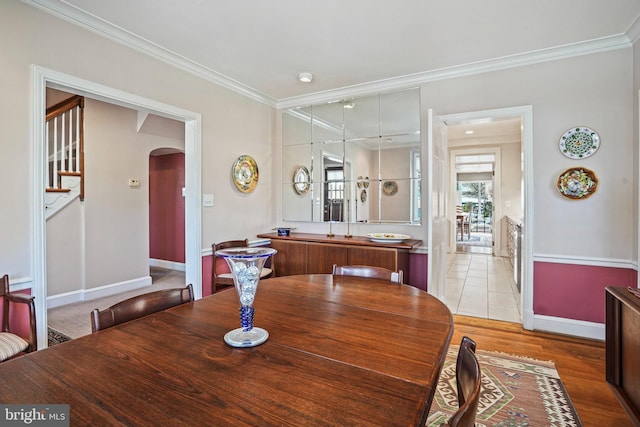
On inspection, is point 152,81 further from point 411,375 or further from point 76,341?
→ point 411,375

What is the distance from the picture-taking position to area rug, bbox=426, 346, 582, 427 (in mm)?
1742

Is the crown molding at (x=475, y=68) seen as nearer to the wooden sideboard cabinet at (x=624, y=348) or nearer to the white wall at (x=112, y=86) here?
the white wall at (x=112, y=86)

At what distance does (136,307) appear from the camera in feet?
4.56

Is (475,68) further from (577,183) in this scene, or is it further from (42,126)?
(42,126)

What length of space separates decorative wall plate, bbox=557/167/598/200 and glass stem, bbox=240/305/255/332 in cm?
304

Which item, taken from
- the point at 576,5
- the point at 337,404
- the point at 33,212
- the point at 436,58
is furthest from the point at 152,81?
the point at 576,5

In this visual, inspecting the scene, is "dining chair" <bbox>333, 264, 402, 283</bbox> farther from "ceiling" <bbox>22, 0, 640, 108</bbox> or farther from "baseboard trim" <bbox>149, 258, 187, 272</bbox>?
"baseboard trim" <bbox>149, 258, 187, 272</bbox>

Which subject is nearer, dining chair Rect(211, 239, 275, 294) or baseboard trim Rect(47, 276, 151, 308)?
dining chair Rect(211, 239, 275, 294)

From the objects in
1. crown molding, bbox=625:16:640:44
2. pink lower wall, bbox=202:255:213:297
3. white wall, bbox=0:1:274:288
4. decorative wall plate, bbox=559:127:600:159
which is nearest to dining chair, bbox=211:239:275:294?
pink lower wall, bbox=202:255:213:297

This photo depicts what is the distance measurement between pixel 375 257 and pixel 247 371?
7.80 feet

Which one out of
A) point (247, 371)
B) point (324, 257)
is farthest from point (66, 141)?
point (247, 371)

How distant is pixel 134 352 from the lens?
1.01m

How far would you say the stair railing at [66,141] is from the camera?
12.3 feet

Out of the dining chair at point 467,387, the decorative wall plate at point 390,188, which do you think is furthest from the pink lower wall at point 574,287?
the dining chair at point 467,387
